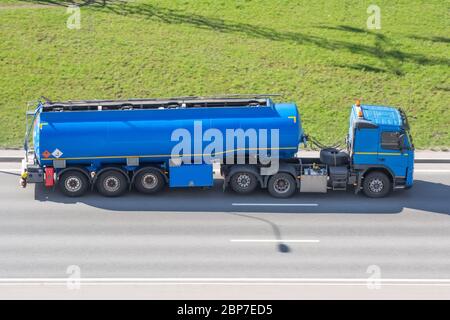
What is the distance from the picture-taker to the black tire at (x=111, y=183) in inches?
1038

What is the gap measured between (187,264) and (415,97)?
18.8 metres

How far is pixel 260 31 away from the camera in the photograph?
41062 mm

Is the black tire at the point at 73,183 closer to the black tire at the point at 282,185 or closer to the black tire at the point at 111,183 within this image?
the black tire at the point at 111,183

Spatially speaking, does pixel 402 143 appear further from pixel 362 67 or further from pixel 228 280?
pixel 362 67

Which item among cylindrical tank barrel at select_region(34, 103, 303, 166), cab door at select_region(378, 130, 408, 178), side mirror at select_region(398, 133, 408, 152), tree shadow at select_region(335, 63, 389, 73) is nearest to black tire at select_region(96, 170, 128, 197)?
cylindrical tank barrel at select_region(34, 103, 303, 166)

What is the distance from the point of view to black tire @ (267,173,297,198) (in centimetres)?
2642

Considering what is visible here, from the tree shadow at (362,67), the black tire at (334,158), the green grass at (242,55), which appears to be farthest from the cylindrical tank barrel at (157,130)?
the tree shadow at (362,67)

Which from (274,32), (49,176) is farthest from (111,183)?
(274,32)

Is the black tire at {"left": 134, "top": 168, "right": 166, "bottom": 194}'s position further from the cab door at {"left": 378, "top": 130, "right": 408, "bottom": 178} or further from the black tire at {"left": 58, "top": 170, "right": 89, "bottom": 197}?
the cab door at {"left": 378, "top": 130, "right": 408, "bottom": 178}

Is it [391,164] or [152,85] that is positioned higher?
[152,85]

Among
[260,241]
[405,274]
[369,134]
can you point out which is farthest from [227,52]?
[405,274]

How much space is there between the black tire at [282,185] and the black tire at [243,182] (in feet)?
1.74

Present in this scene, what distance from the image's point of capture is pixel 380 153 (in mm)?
26281
